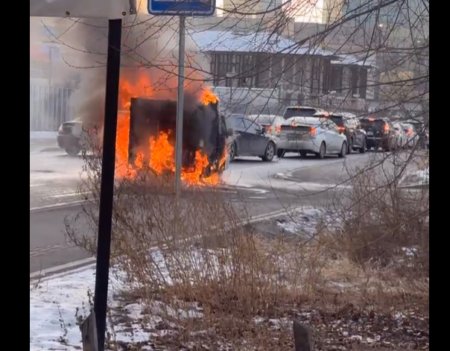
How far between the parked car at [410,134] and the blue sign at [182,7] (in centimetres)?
170

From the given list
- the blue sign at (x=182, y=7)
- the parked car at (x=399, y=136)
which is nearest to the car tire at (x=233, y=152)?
the parked car at (x=399, y=136)

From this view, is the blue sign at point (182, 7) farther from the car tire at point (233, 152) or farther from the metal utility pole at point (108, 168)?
the car tire at point (233, 152)

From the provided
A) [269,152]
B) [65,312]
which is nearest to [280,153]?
[269,152]

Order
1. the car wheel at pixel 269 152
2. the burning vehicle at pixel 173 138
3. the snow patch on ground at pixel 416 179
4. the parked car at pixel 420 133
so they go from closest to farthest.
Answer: the parked car at pixel 420 133
the snow patch on ground at pixel 416 179
the burning vehicle at pixel 173 138
the car wheel at pixel 269 152

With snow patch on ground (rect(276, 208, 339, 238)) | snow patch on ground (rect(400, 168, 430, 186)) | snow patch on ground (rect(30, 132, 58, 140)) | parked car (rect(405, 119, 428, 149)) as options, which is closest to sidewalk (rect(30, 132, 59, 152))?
snow patch on ground (rect(30, 132, 58, 140))

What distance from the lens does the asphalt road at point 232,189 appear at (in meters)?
9.70

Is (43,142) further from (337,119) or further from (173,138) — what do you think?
(337,119)

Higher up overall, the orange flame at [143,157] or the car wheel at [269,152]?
the orange flame at [143,157]

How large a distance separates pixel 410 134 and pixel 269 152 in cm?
2075

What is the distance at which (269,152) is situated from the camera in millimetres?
27031

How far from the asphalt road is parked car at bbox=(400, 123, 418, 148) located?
847 mm

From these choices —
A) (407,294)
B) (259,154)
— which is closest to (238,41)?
(407,294)

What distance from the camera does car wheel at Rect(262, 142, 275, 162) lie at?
26688 mm
